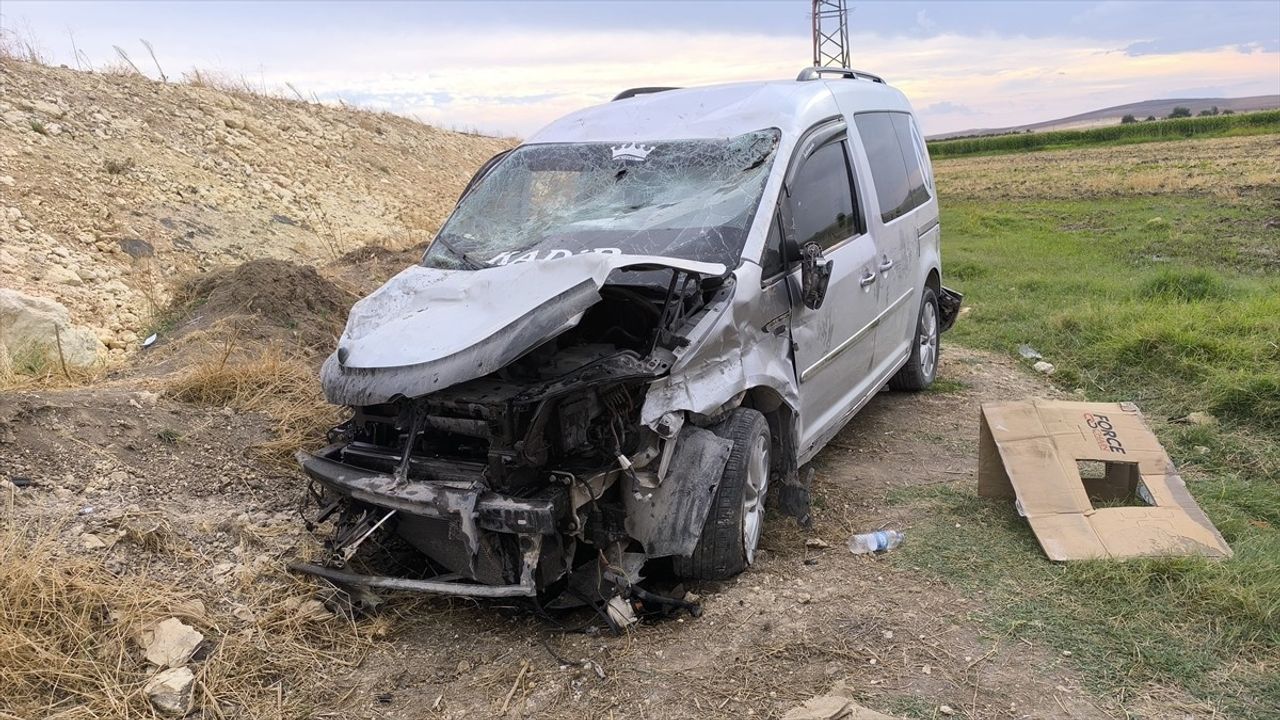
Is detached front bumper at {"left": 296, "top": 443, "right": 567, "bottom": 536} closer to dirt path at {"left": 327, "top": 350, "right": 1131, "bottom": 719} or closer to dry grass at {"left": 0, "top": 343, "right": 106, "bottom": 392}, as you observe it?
dirt path at {"left": 327, "top": 350, "right": 1131, "bottom": 719}

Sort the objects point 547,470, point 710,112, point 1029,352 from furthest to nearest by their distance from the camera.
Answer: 1. point 1029,352
2. point 710,112
3. point 547,470

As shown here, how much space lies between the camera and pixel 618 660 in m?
3.18

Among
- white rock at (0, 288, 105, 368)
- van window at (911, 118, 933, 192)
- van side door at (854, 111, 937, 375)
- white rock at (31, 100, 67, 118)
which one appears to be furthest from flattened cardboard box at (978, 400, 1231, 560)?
white rock at (31, 100, 67, 118)

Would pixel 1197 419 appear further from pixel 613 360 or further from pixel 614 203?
pixel 613 360

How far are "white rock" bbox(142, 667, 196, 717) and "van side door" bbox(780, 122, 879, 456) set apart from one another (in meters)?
2.69

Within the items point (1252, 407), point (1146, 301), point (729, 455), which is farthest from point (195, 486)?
point (1146, 301)

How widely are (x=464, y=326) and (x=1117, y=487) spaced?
3.32 m

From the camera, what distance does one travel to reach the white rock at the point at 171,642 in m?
3.06

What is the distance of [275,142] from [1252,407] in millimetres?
15300

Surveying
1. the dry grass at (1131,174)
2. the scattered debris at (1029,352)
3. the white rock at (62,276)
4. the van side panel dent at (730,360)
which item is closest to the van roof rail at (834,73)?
the van side panel dent at (730,360)

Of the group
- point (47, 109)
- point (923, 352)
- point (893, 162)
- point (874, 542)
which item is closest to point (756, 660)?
point (874, 542)

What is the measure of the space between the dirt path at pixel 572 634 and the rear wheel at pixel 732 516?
11 centimetres

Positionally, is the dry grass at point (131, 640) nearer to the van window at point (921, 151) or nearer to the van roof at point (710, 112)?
the van roof at point (710, 112)

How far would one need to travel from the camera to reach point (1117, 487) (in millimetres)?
4391
